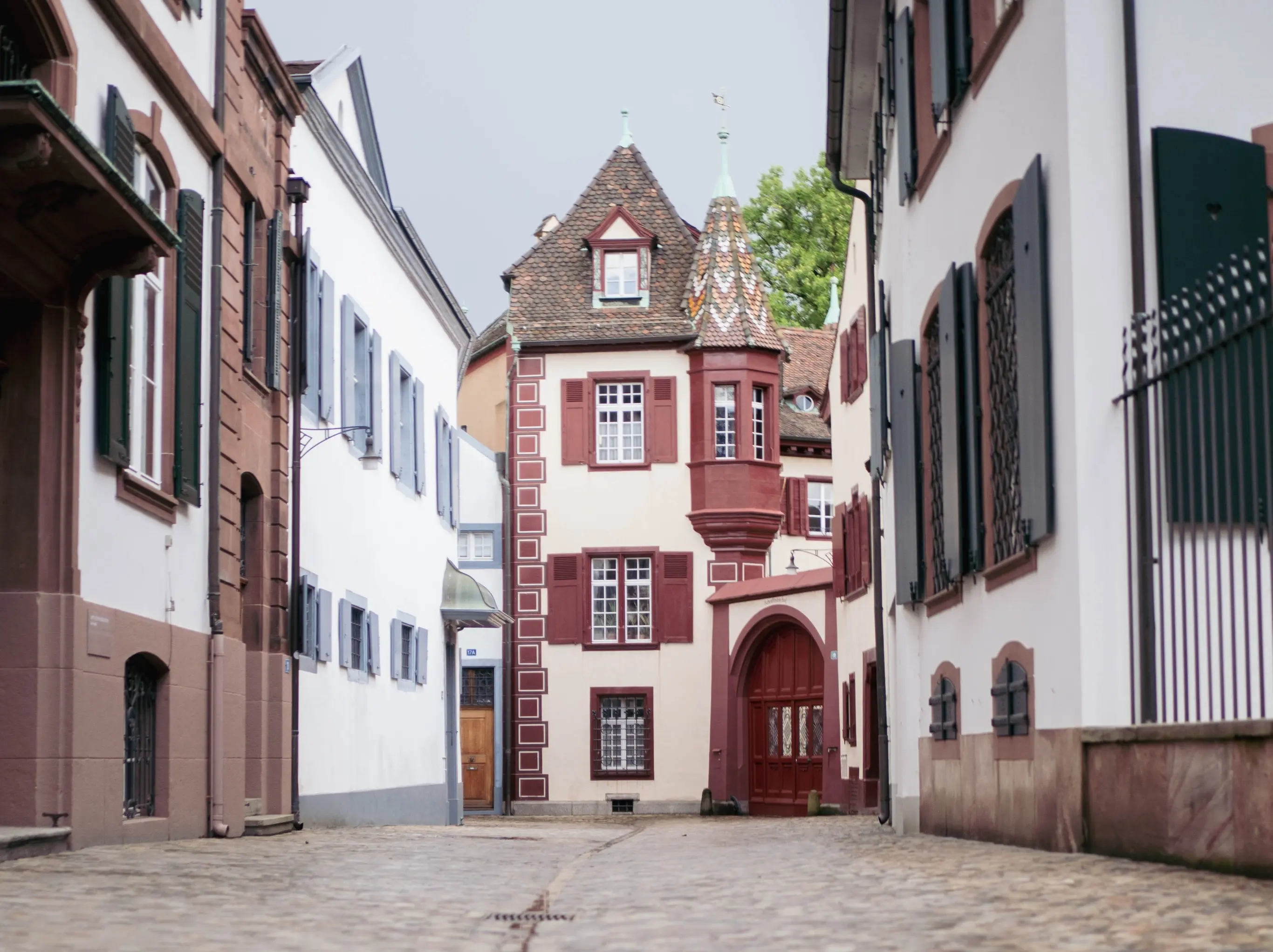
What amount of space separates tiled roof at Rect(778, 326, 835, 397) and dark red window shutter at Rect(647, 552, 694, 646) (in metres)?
5.53

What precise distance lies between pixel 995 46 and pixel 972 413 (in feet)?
7.51

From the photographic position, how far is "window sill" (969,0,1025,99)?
11156mm

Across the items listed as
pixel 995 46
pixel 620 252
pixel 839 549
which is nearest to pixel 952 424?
pixel 995 46

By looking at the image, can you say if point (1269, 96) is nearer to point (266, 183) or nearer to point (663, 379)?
point (266, 183)

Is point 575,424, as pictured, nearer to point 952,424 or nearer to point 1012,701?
point 952,424

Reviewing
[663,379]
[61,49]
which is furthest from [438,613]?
[61,49]

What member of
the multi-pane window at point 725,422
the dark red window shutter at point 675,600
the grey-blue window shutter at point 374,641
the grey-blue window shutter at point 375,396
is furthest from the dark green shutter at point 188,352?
the multi-pane window at point 725,422

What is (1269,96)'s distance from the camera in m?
9.97

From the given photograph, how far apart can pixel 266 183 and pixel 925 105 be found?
689 cm

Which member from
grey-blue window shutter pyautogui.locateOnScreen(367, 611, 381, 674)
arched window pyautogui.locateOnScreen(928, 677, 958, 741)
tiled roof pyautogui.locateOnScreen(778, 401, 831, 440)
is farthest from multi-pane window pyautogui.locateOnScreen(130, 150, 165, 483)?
tiled roof pyautogui.locateOnScreen(778, 401, 831, 440)

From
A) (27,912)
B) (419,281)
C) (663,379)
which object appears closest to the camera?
(27,912)

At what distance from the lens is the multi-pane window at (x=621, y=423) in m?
41.3

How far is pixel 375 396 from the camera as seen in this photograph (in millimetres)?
25109

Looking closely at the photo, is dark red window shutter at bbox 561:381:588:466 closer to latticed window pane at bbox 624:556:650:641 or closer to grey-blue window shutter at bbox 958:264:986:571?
latticed window pane at bbox 624:556:650:641
